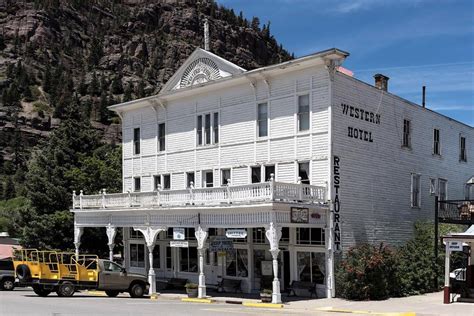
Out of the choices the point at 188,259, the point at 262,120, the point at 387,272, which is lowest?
the point at 188,259

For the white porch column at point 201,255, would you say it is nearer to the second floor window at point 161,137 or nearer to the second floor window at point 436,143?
the second floor window at point 161,137

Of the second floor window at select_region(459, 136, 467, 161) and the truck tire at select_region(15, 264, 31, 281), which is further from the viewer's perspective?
the second floor window at select_region(459, 136, 467, 161)

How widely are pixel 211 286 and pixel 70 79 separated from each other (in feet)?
442

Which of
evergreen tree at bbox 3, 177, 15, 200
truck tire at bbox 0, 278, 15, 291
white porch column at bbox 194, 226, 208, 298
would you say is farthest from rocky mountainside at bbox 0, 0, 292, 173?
white porch column at bbox 194, 226, 208, 298

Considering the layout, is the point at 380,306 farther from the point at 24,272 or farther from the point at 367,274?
the point at 24,272

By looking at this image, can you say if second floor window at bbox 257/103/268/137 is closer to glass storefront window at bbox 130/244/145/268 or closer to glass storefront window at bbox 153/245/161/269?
glass storefront window at bbox 153/245/161/269

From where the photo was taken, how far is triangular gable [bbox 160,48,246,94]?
31.9 metres

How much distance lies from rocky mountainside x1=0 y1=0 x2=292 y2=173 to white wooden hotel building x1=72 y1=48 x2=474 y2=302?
105745 millimetres

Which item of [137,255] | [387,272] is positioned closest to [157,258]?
[137,255]

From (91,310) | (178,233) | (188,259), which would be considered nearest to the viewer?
(91,310)

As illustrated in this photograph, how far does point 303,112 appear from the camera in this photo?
93.1 ft

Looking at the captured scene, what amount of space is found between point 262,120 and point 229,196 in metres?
5.20

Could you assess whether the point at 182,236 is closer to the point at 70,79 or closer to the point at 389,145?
the point at 389,145

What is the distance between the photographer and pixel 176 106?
3475 cm
